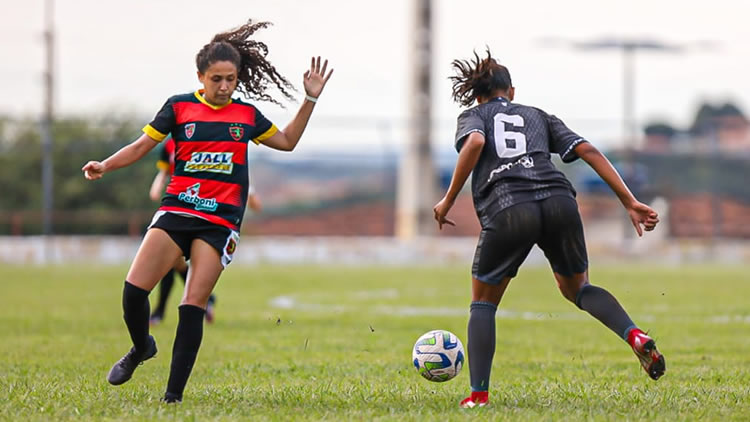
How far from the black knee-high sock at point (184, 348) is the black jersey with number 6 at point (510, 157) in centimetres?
154

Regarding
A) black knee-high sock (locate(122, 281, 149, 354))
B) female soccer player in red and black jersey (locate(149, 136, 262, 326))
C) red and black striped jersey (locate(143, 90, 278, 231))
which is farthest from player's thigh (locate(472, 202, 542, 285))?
female soccer player in red and black jersey (locate(149, 136, 262, 326))

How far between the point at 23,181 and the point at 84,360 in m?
24.9

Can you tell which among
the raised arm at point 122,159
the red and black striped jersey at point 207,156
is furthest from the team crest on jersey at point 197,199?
the raised arm at point 122,159

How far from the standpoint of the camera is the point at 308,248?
2914 centimetres

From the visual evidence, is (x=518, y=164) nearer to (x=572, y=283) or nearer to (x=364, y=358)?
(x=572, y=283)

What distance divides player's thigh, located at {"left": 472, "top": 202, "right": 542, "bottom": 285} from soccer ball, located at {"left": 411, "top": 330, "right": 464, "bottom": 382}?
0.72 meters

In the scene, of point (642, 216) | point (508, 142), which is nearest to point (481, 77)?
point (508, 142)

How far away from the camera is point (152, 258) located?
5.77 m

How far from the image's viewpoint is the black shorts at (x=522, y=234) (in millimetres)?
5656

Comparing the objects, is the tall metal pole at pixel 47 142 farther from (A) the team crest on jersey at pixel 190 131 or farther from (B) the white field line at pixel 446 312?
(A) the team crest on jersey at pixel 190 131

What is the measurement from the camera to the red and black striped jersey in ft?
19.0

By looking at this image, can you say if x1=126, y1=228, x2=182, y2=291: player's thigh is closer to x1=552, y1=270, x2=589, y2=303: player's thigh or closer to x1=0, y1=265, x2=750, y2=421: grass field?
x1=0, y1=265, x2=750, y2=421: grass field

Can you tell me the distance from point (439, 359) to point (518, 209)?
42.5 inches

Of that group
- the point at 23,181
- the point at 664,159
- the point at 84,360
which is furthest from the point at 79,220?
the point at 84,360
